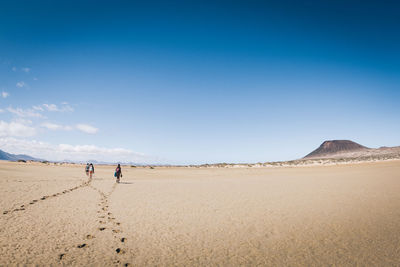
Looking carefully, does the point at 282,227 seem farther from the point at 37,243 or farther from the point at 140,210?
the point at 37,243

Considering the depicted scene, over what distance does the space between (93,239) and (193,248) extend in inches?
138

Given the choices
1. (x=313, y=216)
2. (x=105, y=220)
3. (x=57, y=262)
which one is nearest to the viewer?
(x=57, y=262)

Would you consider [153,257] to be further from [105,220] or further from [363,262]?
[363,262]

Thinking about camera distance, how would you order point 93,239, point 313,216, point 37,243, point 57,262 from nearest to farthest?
point 57,262 → point 37,243 → point 93,239 → point 313,216

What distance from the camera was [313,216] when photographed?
10.1 metres

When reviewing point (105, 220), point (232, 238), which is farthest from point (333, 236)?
point (105, 220)

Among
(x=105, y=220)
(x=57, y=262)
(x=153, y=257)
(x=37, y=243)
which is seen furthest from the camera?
(x=105, y=220)

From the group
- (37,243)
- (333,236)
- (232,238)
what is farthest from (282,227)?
(37,243)

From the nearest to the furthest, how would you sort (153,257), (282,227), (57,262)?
1. (57,262)
2. (153,257)
3. (282,227)

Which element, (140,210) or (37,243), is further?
(140,210)

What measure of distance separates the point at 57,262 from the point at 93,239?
5.28ft

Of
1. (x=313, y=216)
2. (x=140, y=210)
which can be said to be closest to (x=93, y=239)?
(x=140, y=210)

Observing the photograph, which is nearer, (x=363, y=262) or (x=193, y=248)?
(x=363, y=262)

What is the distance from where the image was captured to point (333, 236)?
753 cm
